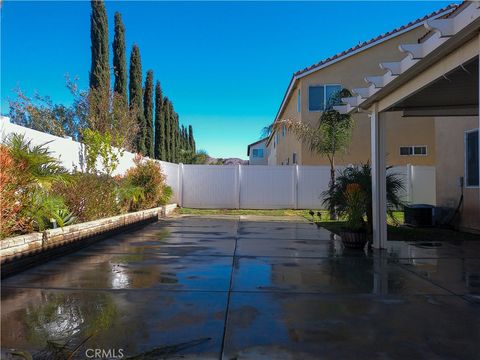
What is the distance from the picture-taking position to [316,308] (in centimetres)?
496

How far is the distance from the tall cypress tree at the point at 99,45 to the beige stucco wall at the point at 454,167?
14.1 metres

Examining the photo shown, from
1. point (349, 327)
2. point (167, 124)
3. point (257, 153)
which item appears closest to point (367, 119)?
point (349, 327)

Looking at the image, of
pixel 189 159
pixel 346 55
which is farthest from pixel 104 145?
pixel 189 159

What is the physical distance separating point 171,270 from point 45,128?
1659cm

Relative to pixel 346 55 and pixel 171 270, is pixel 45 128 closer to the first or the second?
pixel 346 55

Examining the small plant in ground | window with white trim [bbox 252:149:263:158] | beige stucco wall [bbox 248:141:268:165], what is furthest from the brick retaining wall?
window with white trim [bbox 252:149:263:158]

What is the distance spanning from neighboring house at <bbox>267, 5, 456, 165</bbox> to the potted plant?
11.1m

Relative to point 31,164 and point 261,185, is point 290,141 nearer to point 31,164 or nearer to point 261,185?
point 261,185

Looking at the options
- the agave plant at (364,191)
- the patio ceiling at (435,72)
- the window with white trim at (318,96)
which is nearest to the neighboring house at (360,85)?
the window with white trim at (318,96)

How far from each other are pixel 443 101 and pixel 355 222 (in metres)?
3.08

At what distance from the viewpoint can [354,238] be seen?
9117 mm

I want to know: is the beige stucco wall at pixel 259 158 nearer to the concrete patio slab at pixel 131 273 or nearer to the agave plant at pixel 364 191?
the agave plant at pixel 364 191

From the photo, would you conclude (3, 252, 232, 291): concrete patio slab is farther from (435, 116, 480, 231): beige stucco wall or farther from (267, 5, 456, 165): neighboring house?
(267, 5, 456, 165): neighboring house

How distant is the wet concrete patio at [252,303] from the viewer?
3889 millimetres
